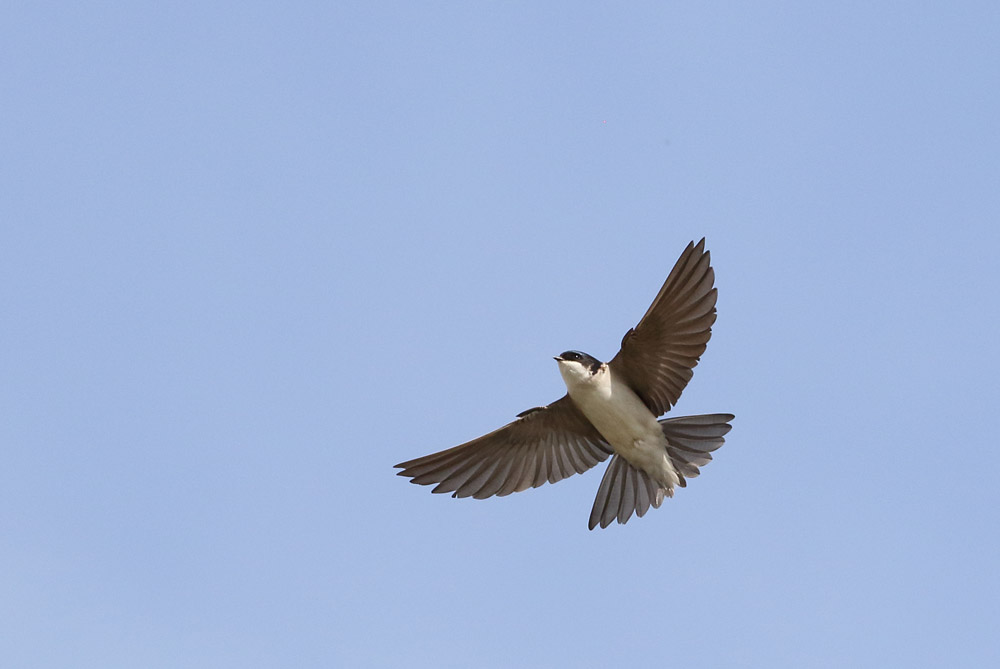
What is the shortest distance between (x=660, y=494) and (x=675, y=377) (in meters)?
0.85

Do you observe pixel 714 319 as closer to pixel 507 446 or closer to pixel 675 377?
pixel 675 377

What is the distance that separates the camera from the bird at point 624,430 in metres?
9.32

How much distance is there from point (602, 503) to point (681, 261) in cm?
188

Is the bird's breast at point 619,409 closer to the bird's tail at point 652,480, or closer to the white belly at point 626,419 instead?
the white belly at point 626,419

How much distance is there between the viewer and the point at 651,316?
9391mm

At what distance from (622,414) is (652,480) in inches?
22.9

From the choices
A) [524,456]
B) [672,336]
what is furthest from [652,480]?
[672,336]

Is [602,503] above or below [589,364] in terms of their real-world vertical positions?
below

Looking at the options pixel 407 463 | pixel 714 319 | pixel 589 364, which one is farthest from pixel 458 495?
pixel 714 319

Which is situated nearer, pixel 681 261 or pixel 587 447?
pixel 681 261

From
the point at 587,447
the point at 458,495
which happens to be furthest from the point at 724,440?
the point at 458,495

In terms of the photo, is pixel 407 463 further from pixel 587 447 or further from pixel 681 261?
pixel 681 261

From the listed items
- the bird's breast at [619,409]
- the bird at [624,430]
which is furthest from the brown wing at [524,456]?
the bird's breast at [619,409]

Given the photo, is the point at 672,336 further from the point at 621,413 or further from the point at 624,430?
the point at 624,430
